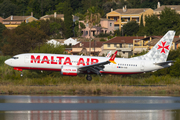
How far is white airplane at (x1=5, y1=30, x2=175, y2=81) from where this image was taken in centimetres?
4112

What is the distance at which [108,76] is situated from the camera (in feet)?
149

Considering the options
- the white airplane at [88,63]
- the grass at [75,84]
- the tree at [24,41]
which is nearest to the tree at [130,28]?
the tree at [24,41]

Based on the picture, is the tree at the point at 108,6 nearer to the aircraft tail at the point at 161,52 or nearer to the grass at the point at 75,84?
the grass at the point at 75,84

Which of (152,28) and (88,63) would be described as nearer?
(88,63)

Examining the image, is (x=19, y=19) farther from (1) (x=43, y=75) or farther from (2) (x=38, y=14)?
(1) (x=43, y=75)

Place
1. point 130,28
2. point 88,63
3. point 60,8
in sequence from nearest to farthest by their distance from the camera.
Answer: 1. point 88,63
2. point 130,28
3. point 60,8

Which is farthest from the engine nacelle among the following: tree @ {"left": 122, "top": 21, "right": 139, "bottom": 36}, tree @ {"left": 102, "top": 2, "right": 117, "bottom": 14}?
tree @ {"left": 102, "top": 2, "right": 117, "bottom": 14}

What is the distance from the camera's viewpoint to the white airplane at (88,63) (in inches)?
1619

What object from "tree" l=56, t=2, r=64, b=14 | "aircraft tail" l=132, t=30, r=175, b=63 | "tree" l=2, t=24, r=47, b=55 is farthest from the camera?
"tree" l=56, t=2, r=64, b=14

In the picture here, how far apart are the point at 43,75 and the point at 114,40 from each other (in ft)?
243

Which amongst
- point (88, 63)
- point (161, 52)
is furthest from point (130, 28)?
point (88, 63)

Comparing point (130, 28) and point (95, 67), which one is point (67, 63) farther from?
point (130, 28)

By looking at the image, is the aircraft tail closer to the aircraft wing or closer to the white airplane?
the white airplane

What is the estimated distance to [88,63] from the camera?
138 ft
